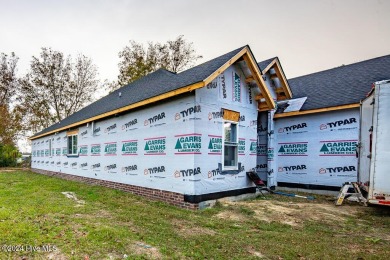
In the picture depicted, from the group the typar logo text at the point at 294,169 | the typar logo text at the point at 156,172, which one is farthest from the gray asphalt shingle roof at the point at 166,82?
A: the typar logo text at the point at 294,169

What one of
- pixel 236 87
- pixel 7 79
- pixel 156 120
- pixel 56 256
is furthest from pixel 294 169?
pixel 7 79

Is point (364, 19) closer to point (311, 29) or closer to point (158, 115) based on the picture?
point (311, 29)

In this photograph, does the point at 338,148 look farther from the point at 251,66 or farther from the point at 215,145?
the point at 215,145

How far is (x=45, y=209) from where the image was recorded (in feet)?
19.6

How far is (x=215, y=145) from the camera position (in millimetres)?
7387

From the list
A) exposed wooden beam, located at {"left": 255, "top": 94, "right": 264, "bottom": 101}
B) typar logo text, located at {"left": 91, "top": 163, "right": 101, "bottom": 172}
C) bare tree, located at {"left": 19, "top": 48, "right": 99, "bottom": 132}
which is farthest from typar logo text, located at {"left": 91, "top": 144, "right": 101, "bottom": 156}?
bare tree, located at {"left": 19, "top": 48, "right": 99, "bottom": 132}

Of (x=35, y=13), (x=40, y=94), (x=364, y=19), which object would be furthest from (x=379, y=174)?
(x=40, y=94)

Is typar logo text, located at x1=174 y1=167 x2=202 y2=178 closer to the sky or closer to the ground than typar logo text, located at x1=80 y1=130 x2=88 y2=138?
closer to the ground

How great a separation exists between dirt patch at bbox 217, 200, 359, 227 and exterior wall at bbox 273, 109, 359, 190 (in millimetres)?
2414

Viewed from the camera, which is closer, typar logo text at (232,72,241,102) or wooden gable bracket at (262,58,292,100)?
typar logo text at (232,72,241,102)

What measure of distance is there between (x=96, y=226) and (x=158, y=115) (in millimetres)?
4256

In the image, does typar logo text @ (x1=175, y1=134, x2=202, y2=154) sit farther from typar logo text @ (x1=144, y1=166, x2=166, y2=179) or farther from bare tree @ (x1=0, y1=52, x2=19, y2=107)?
bare tree @ (x1=0, y1=52, x2=19, y2=107)

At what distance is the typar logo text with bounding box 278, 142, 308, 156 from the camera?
423 inches

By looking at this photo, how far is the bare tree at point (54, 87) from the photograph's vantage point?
28.5 metres
